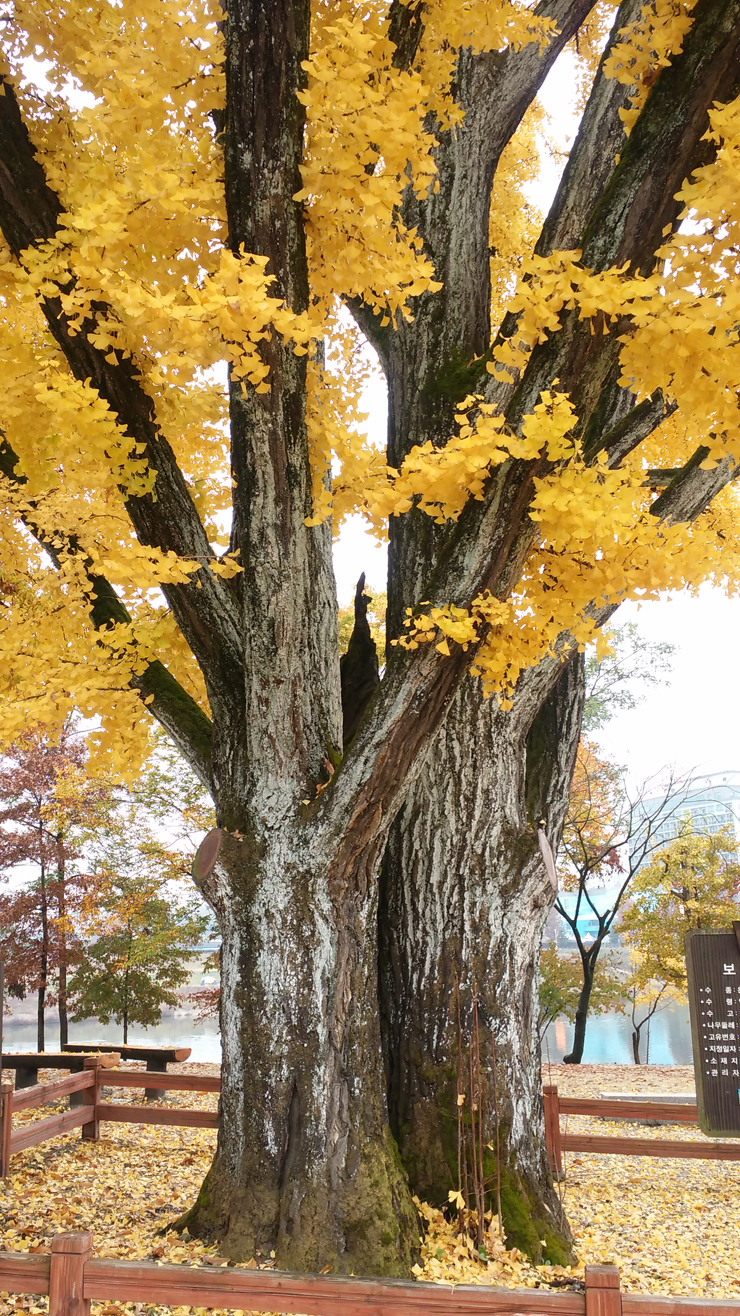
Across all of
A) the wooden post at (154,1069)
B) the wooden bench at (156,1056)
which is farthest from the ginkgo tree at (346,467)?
the wooden post at (154,1069)

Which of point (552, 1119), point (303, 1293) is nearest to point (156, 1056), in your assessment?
point (552, 1119)

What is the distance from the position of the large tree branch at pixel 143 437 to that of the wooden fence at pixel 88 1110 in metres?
2.52

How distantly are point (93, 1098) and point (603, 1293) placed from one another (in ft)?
13.8

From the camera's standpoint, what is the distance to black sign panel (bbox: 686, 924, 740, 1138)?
3.86 metres

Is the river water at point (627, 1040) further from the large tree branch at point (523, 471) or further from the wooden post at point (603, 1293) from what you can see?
the wooden post at point (603, 1293)

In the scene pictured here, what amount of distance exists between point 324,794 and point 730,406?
1.92 metres

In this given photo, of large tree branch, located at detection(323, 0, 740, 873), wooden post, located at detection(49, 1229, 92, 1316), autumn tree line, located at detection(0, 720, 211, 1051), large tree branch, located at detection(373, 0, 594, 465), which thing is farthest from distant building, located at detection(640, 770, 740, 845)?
wooden post, located at detection(49, 1229, 92, 1316)

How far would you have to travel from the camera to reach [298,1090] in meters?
3.28

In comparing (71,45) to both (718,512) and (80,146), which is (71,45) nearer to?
(80,146)

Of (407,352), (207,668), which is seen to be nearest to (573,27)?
(407,352)

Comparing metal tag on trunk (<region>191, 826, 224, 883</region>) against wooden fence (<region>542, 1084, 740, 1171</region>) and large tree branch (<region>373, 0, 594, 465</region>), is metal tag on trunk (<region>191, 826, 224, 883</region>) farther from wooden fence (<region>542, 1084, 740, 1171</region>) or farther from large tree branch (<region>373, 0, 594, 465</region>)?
wooden fence (<region>542, 1084, 740, 1171</region>)

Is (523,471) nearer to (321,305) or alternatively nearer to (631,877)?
(321,305)

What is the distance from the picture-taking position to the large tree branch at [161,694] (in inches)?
153

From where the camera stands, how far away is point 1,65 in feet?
9.70
